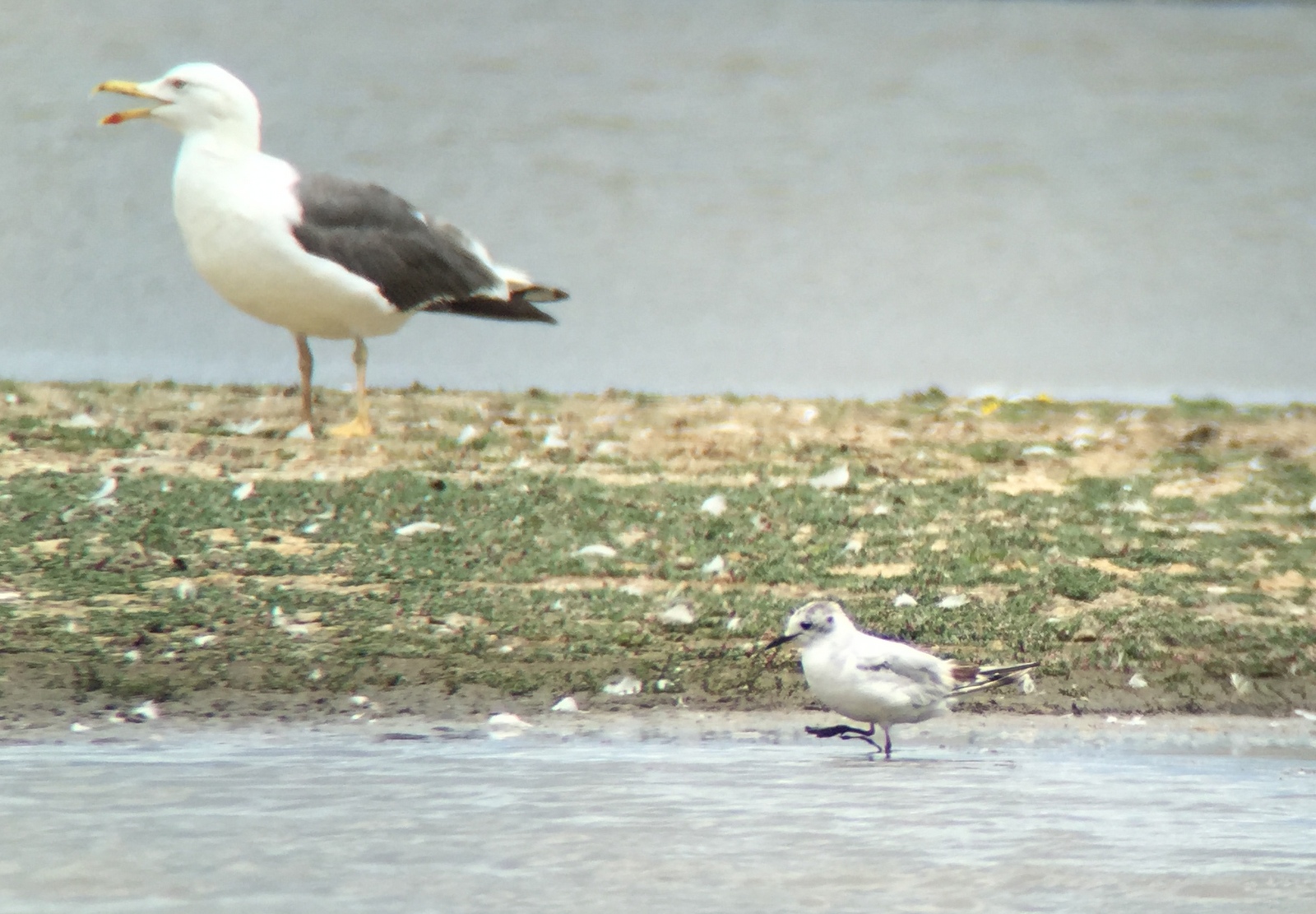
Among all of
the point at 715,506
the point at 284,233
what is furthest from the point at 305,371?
the point at 715,506

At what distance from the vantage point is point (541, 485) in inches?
320

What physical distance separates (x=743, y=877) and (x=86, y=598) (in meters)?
3.40

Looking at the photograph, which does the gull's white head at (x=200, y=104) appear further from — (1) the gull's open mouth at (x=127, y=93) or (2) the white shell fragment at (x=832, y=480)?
(2) the white shell fragment at (x=832, y=480)

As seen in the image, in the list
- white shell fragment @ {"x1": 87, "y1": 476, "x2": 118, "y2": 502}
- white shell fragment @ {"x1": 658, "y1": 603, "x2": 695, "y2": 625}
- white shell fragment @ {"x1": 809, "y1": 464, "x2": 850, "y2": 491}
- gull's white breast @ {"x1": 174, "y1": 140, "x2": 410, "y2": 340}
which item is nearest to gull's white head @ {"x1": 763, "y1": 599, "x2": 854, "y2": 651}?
white shell fragment @ {"x1": 658, "y1": 603, "x2": 695, "y2": 625}

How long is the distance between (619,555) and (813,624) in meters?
1.99

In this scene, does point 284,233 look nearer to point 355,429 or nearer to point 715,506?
point 355,429

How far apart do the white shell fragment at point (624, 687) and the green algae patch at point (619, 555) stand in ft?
0.14

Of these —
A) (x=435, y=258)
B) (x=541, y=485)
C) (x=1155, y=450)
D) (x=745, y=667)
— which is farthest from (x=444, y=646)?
(x=1155, y=450)

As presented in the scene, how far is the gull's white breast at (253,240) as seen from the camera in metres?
8.66

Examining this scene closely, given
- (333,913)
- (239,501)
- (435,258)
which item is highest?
(435,258)

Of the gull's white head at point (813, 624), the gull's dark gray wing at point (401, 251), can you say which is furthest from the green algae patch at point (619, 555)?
the gull's dark gray wing at point (401, 251)

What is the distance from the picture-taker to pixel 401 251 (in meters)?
9.30

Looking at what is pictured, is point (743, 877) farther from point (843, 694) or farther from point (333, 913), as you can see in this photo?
point (843, 694)

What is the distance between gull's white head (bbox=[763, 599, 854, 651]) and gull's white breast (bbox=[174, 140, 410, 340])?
424 centimetres
